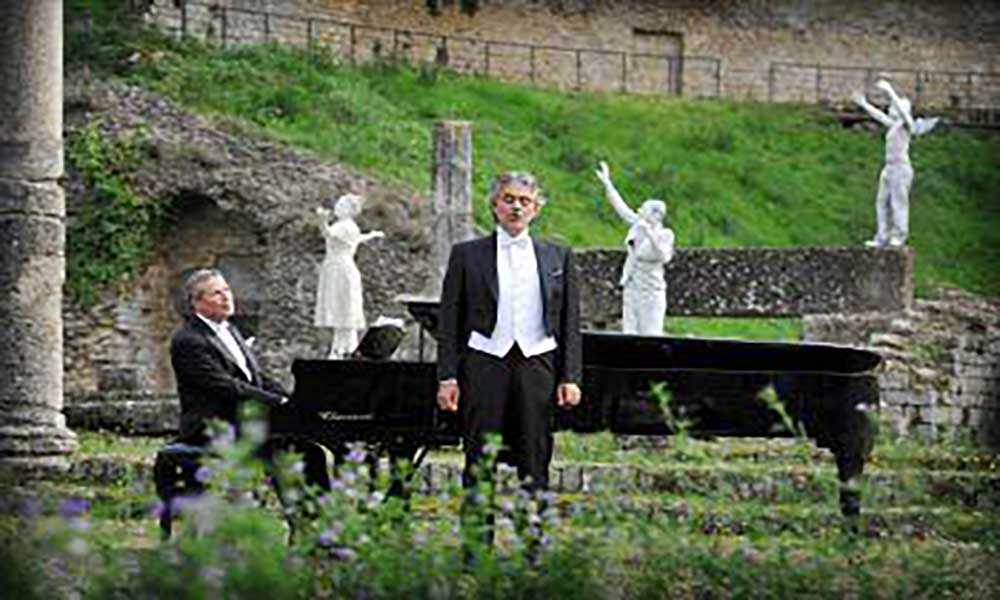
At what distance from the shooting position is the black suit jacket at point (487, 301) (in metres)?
10.9

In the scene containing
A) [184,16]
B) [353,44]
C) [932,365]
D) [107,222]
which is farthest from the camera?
[353,44]

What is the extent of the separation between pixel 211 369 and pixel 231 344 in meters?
0.23

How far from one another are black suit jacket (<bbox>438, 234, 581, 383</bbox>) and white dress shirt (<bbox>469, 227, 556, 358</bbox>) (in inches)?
1.0

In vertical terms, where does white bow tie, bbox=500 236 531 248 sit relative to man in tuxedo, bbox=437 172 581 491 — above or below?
above

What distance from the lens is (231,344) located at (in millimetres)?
11836

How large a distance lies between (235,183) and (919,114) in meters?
17.9

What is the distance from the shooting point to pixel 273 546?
785cm

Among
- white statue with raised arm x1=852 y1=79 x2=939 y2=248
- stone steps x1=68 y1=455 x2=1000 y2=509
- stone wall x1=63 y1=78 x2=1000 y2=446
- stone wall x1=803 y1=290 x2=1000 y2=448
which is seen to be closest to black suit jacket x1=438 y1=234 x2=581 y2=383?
stone steps x1=68 y1=455 x2=1000 y2=509

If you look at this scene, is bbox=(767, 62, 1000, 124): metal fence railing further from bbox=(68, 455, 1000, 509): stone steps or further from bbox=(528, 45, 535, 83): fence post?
bbox=(68, 455, 1000, 509): stone steps

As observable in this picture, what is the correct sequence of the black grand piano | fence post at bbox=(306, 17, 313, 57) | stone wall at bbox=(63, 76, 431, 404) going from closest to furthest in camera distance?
the black grand piano, stone wall at bbox=(63, 76, 431, 404), fence post at bbox=(306, 17, 313, 57)

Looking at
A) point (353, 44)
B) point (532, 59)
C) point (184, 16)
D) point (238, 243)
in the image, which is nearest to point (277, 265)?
point (238, 243)

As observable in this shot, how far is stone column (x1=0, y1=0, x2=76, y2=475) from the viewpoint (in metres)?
16.8

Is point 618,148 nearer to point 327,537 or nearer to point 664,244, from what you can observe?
point 664,244

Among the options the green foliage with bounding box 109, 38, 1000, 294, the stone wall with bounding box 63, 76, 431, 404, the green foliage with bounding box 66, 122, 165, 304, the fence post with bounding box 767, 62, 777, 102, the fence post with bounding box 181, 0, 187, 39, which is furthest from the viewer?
the fence post with bounding box 767, 62, 777, 102
